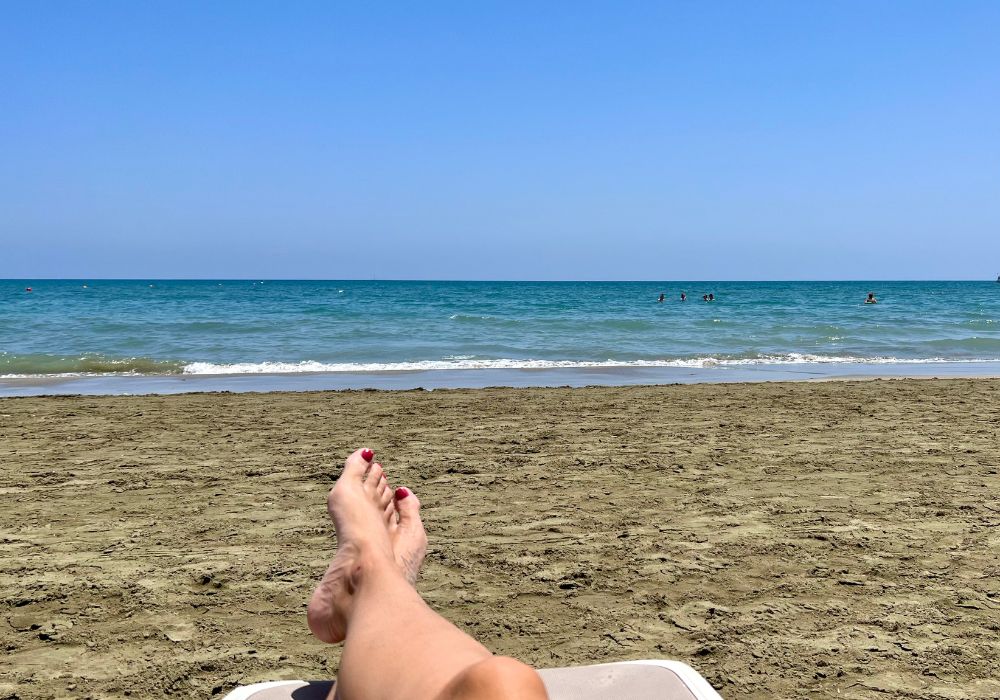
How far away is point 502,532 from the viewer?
3.68 meters

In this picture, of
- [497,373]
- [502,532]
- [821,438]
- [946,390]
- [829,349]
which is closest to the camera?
[502,532]

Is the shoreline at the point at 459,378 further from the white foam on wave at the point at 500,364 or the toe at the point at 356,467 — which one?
the toe at the point at 356,467

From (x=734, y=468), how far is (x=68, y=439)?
16.1ft

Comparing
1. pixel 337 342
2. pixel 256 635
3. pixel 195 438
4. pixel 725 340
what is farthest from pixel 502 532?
pixel 725 340

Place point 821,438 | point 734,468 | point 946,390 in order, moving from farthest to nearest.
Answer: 1. point 946,390
2. point 821,438
3. point 734,468

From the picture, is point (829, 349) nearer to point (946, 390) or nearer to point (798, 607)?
point (946, 390)

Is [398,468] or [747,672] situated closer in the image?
[747,672]

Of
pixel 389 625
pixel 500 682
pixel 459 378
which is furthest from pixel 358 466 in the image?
pixel 459 378

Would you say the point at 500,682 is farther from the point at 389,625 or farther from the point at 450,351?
the point at 450,351

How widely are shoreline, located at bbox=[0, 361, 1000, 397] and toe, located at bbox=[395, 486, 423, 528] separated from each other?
20.3 ft

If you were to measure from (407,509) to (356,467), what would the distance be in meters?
0.28

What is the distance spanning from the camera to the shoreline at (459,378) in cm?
942

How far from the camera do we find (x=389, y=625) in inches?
66.4

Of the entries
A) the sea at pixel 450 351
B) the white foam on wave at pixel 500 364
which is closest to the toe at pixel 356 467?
the sea at pixel 450 351
